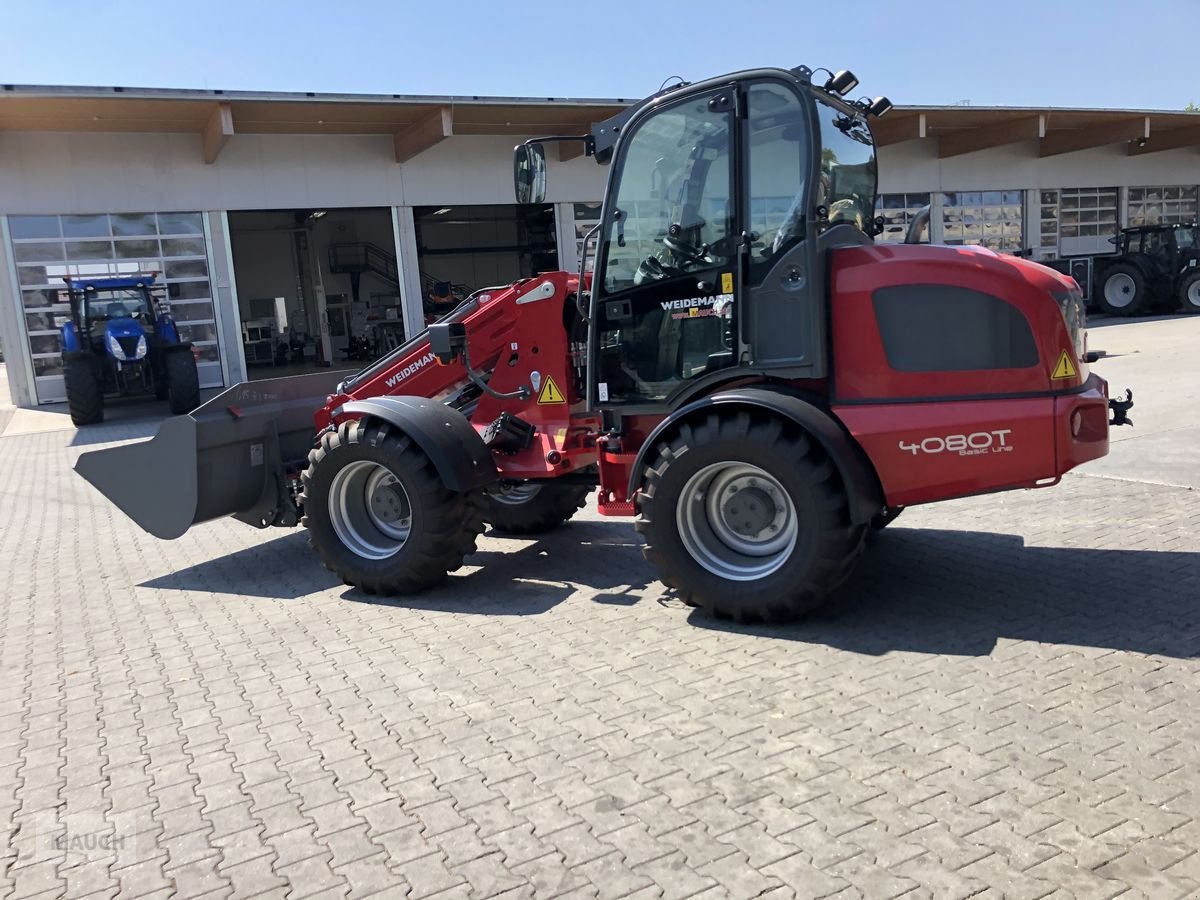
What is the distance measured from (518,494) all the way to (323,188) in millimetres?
16233

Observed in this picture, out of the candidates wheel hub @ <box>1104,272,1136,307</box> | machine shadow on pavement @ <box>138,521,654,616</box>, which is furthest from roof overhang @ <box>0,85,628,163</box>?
wheel hub @ <box>1104,272,1136,307</box>

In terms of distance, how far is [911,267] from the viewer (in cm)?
449

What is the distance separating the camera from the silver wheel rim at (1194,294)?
25.8m

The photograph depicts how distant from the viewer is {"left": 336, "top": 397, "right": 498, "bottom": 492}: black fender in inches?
215

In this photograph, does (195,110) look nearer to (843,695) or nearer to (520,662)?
(520,662)

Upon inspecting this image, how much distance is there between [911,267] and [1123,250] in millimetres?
26802

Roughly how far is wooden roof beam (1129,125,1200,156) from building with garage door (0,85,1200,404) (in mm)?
80

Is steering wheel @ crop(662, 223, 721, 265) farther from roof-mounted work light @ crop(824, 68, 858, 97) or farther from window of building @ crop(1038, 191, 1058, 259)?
window of building @ crop(1038, 191, 1058, 259)

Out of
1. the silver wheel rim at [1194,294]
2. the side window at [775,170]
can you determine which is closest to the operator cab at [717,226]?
the side window at [775,170]

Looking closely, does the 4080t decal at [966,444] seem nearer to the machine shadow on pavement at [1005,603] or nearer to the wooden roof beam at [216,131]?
the machine shadow on pavement at [1005,603]

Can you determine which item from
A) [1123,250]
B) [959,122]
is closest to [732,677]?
[959,122]

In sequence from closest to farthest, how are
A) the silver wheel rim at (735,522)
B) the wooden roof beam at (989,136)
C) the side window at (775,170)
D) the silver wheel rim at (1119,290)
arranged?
1. the side window at (775,170)
2. the silver wheel rim at (735,522)
3. the wooden roof beam at (989,136)
4. the silver wheel rim at (1119,290)

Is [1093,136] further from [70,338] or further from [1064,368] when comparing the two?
[1064,368]

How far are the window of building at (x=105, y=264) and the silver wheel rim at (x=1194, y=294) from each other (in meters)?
25.1
